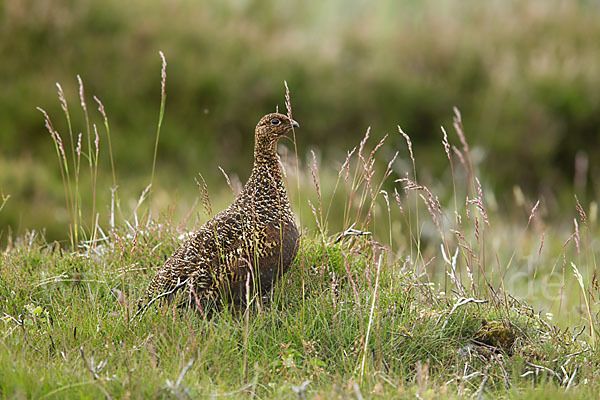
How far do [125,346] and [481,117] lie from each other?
939 cm

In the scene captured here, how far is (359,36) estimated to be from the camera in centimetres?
1401

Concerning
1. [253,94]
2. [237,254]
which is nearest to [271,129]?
[237,254]

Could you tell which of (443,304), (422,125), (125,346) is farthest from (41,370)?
(422,125)

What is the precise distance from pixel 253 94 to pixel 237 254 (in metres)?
7.74

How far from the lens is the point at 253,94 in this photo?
11.1 meters

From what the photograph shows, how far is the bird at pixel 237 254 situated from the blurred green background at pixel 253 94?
5125 millimetres

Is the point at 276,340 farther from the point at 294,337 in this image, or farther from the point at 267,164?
the point at 267,164

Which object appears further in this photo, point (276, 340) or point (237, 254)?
point (237, 254)

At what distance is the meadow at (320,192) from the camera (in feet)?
10.9

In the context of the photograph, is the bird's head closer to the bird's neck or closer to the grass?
the bird's neck

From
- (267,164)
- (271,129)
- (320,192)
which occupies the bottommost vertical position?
(320,192)

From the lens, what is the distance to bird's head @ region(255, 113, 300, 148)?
3916 mm

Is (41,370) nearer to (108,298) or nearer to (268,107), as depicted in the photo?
(108,298)

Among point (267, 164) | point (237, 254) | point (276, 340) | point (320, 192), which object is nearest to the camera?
point (276, 340)
